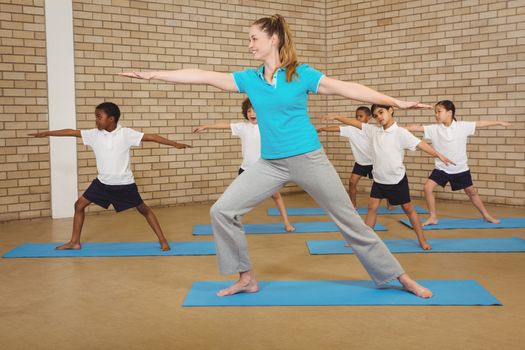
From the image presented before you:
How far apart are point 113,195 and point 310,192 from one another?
2.37 metres

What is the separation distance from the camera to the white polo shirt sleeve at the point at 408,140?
4.88 metres

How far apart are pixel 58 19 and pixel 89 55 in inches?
22.3

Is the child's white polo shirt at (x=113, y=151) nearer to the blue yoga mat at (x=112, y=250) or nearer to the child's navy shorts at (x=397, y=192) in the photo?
the blue yoga mat at (x=112, y=250)

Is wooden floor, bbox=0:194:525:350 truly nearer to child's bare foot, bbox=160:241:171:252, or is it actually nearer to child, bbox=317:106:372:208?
child's bare foot, bbox=160:241:171:252

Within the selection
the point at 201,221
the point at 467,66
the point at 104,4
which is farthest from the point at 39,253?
the point at 467,66

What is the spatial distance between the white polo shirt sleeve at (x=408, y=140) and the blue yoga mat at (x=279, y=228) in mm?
1377

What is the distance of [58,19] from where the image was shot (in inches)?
274

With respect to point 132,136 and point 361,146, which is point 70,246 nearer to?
point 132,136

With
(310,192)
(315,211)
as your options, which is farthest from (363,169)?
(310,192)

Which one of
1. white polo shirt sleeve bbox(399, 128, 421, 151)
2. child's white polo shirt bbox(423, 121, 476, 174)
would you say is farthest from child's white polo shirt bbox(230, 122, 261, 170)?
child's white polo shirt bbox(423, 121, 476, 174)

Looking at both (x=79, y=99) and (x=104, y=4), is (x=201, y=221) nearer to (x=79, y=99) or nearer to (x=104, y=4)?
(x=79, y=99)

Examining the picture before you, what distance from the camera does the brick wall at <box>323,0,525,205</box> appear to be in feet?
24.8

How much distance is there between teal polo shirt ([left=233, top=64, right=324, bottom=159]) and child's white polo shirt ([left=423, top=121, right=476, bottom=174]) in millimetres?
3243

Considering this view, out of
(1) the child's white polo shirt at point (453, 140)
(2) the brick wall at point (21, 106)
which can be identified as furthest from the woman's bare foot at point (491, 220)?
(2) the brick wall at point (21, 106)
